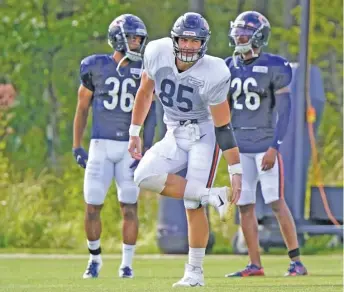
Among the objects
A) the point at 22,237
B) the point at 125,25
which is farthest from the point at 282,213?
the point at 22,237

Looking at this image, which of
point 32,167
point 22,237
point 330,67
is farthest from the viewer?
point 330,67

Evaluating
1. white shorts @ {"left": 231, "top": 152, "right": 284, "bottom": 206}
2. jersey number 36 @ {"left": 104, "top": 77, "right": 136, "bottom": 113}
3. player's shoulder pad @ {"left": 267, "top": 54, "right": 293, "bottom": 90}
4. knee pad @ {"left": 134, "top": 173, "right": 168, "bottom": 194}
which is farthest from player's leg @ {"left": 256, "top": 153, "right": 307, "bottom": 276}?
knee pad @ {"left": 134, "top": 173, "right": 168, "bottom": 194}

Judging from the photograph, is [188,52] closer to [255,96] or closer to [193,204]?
[193,204]

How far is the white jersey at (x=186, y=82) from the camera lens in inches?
369

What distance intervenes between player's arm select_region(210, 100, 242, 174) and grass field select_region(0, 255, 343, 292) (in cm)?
80

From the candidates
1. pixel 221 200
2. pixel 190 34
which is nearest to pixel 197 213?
pixel 221 200

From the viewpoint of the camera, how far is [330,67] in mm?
22094

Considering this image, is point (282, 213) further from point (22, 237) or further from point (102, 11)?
point (102, 11)

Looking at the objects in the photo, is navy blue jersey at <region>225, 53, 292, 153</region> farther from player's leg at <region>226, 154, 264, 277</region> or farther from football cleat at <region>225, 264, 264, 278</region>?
football cleat at <region>225, 264, 264, 278</region>

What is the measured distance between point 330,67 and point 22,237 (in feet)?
24.8

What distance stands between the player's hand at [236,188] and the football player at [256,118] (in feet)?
5.81

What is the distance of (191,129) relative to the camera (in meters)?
9.57

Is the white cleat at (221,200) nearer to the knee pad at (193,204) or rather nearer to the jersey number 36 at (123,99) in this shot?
the knee pad at (193,204)

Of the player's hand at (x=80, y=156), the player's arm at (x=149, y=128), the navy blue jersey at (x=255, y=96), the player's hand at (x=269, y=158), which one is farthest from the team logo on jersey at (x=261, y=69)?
the player's hand at (x=80, y=156)
